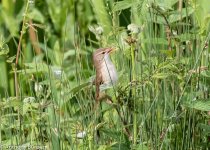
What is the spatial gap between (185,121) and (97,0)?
3.62 feet

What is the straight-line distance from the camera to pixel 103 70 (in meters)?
2.94

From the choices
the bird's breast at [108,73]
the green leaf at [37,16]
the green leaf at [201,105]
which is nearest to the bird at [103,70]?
the bird's breast at [108,73]

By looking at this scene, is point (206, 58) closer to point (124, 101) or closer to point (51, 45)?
point (124, 101)

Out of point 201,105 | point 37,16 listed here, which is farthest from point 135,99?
point 37,16

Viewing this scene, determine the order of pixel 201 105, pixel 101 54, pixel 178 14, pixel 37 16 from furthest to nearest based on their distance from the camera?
pixel 37 16 → pixel 178 14 → pixel 101 54 → pixel 201 105

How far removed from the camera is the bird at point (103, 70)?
289 cm

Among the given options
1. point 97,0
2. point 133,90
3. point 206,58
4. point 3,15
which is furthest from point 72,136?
point 3,15

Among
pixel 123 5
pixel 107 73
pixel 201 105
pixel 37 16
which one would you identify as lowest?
pixel 201 105

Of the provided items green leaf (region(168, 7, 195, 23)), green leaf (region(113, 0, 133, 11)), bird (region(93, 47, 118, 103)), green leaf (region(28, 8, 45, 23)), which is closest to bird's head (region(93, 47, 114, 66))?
bird (region(93, 47, 118, 103))

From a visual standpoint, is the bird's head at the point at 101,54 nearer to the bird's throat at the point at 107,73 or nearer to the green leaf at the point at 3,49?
the bird's throat at the point at 107,73

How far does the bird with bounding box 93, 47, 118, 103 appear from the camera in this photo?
2895mm

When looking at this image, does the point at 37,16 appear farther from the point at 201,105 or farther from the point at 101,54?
the point at 201,105

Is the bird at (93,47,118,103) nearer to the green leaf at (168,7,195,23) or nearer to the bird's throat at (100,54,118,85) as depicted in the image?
the bird's throat at (100,54,118,85)

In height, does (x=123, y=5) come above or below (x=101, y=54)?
above
